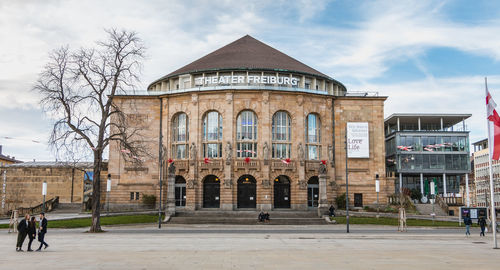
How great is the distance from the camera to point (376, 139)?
6044cm

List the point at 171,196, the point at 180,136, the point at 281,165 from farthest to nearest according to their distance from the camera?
the point at 180,136 → the point at 281,165 → the point at 171,196

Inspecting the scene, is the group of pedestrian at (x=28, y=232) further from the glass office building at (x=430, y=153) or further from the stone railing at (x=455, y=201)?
the glass office building at (x=430, y=153)

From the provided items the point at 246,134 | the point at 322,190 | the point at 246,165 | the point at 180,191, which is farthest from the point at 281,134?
the point at 180,191

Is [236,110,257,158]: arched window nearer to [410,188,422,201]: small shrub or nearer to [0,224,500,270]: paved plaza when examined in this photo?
[410,188,422,201]: small shrub

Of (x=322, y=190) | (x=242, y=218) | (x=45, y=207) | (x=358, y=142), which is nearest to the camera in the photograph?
(x=242, y=218)

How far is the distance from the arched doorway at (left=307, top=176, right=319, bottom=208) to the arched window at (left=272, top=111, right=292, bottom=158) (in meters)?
4.40

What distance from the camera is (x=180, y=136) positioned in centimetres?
5934

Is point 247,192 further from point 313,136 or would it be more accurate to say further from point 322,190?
point 313,136

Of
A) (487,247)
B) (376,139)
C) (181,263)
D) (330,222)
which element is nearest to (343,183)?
(376,139)

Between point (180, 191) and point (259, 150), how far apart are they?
10.9 m

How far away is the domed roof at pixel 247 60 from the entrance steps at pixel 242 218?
57.2 ft

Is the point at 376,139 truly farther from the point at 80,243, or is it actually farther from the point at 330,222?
the point at 80,243

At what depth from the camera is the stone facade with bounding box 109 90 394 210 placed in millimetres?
55625

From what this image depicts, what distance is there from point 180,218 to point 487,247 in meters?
29.6
